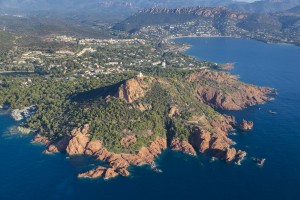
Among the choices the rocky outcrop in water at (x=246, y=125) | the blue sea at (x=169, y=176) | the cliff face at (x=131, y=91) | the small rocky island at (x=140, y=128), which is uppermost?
the cliff face at (x=131, y=91)

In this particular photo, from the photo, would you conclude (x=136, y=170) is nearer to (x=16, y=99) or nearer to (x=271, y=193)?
(x=271, y=193)

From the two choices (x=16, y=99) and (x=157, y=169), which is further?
(x=16, y=99)

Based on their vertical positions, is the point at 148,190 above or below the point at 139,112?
below

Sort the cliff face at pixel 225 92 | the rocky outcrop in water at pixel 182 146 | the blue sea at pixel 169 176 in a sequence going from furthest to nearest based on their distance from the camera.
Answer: the cliff face at pixel 225 92, the rocky outcrop in water at pixel 182 146, the blue sea at pixel 169 176

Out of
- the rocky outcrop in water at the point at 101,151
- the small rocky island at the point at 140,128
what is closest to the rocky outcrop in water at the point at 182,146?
the small rocky island at the point at 140,128

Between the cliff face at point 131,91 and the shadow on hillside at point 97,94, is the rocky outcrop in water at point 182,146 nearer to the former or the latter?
the cliff face at point 131,91

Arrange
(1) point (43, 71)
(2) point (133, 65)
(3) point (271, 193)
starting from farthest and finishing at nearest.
A: 1. (2) point (133, 65)
2. (1) point (43, 71)
3. (3) point (271, 193)

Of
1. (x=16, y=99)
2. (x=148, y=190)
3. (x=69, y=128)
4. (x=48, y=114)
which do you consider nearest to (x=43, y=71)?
(x=16, y=99)

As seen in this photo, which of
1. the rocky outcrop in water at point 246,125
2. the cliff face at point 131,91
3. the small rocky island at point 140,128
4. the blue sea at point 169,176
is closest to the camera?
the blue sea at point 169,176

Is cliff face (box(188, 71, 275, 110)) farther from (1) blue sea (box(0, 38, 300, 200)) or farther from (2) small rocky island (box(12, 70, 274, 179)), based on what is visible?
(1) blue sea (box(0, 38, 300, 200))
